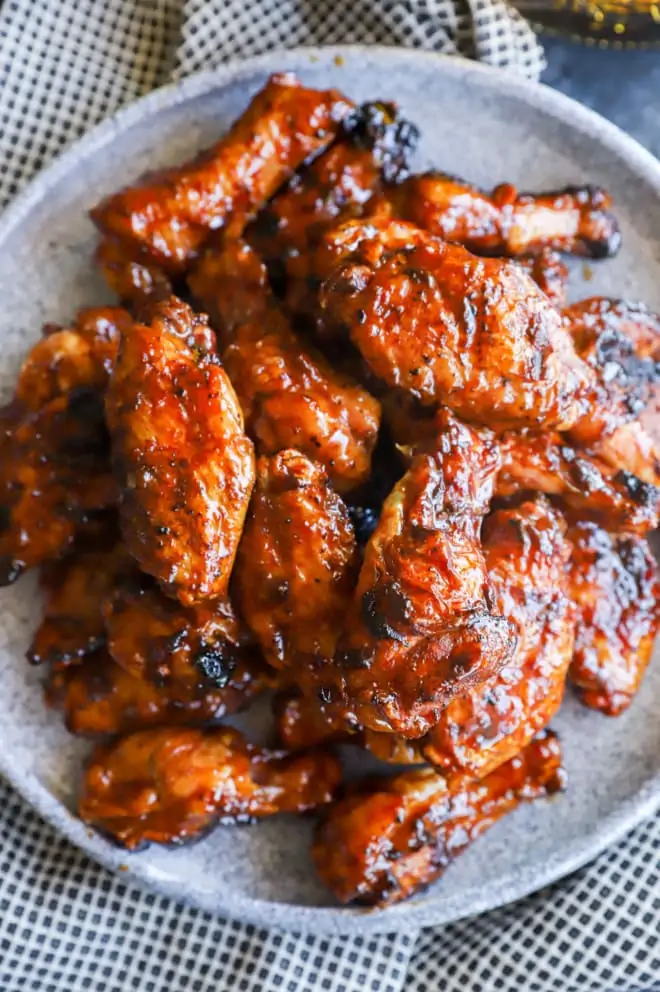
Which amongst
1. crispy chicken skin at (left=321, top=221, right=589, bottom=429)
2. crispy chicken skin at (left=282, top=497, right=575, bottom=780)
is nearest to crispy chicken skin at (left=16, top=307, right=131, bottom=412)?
crispy chicken skin at (left=321, top=221, right=589, bottom=429)

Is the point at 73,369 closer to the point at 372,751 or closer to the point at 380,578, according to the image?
the point at 380,578

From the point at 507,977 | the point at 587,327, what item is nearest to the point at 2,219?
the point at 587,327

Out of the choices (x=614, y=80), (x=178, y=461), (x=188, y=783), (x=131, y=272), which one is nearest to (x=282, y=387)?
(x=178, y=461)

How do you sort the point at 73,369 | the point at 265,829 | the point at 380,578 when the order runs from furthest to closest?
the point at 265,829 → the point at 73,369 → the point at 380,578

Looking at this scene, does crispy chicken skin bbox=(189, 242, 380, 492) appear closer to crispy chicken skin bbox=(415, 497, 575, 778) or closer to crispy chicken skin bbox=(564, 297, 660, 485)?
crispy chicken skin bbox=(415, 497, 575, 778)

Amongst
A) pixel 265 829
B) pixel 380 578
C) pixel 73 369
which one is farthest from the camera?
pixel 265 829

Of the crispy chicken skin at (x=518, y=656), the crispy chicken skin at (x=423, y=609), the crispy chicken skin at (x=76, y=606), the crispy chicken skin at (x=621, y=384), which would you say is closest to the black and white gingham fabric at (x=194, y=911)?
the crispy chicken skin at (x=76, y=606)

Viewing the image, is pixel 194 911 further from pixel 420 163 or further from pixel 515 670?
pixel 420 163
